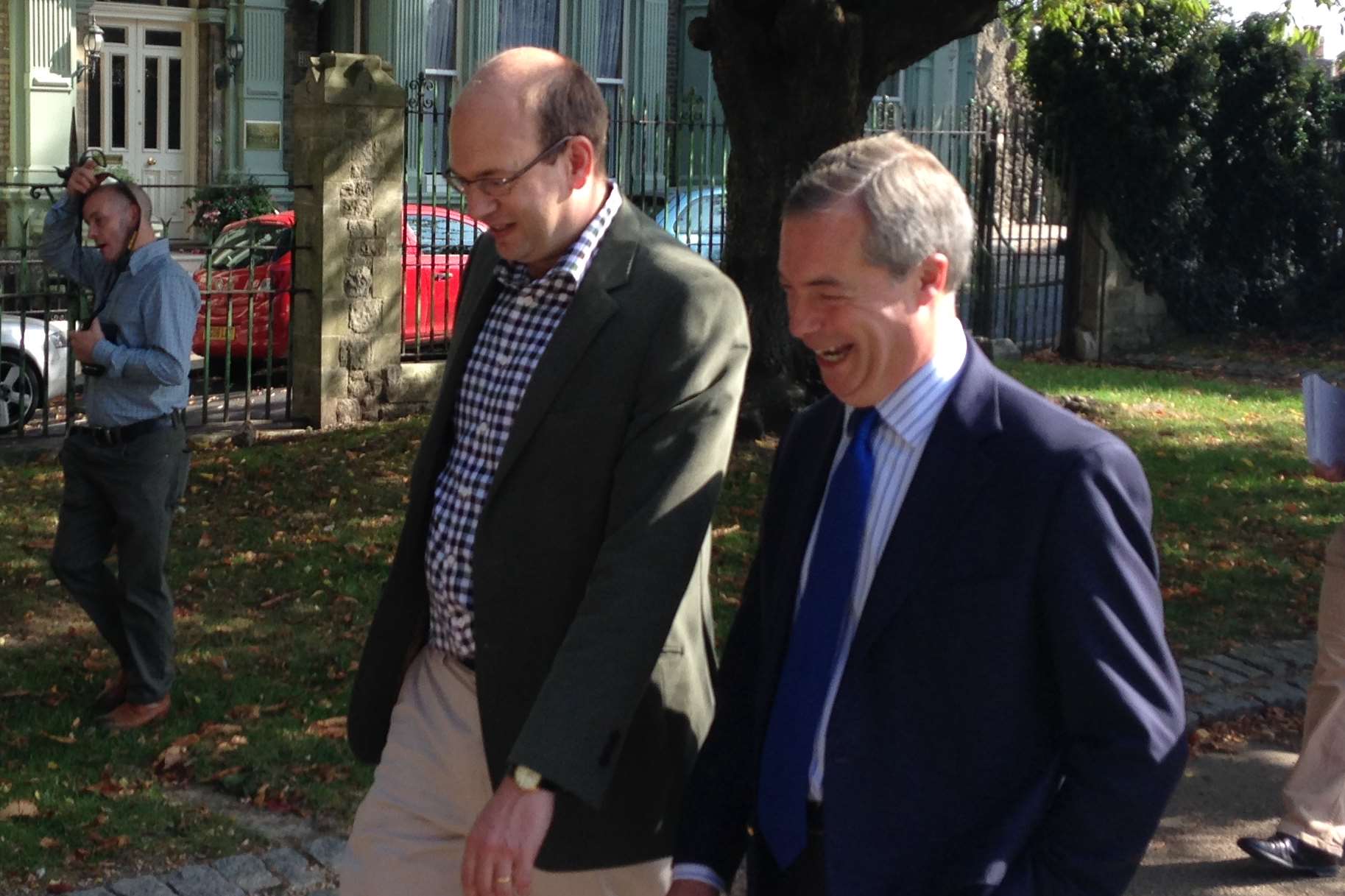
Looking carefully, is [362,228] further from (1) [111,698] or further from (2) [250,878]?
(2) [250,878]

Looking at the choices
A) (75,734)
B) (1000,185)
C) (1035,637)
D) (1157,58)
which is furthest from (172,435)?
(1157,58)

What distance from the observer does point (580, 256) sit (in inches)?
121

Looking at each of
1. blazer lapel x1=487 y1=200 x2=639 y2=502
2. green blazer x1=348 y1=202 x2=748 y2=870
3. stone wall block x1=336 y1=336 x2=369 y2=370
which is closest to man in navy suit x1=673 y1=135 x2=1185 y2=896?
green blazer x1=348 y1=202 x2=748 y2=870

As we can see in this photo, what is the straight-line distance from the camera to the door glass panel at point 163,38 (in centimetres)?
2634

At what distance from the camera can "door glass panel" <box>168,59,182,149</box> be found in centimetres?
2662

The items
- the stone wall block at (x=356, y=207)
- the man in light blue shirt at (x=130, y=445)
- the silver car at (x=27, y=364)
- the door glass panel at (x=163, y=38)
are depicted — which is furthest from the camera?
the door glass panel at (x=163, y=38)

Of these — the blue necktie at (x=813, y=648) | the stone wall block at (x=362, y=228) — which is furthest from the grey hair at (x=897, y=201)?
the stone wall block at (x=362, y=228)

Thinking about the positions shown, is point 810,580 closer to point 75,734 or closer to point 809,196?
point 809,196

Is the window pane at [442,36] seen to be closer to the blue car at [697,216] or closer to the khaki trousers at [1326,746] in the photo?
the blue car at [697,216]

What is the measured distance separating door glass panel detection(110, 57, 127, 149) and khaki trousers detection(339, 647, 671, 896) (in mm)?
24524

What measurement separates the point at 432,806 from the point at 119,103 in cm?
2491

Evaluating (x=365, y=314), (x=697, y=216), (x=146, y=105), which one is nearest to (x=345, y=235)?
(x=365, y=314)

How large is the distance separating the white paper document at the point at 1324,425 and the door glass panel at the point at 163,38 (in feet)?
78.3

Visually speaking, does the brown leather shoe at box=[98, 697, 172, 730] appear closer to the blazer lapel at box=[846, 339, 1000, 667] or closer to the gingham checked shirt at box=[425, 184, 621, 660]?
the gingham checked shirt at box=[425, 184, 621, 660]
